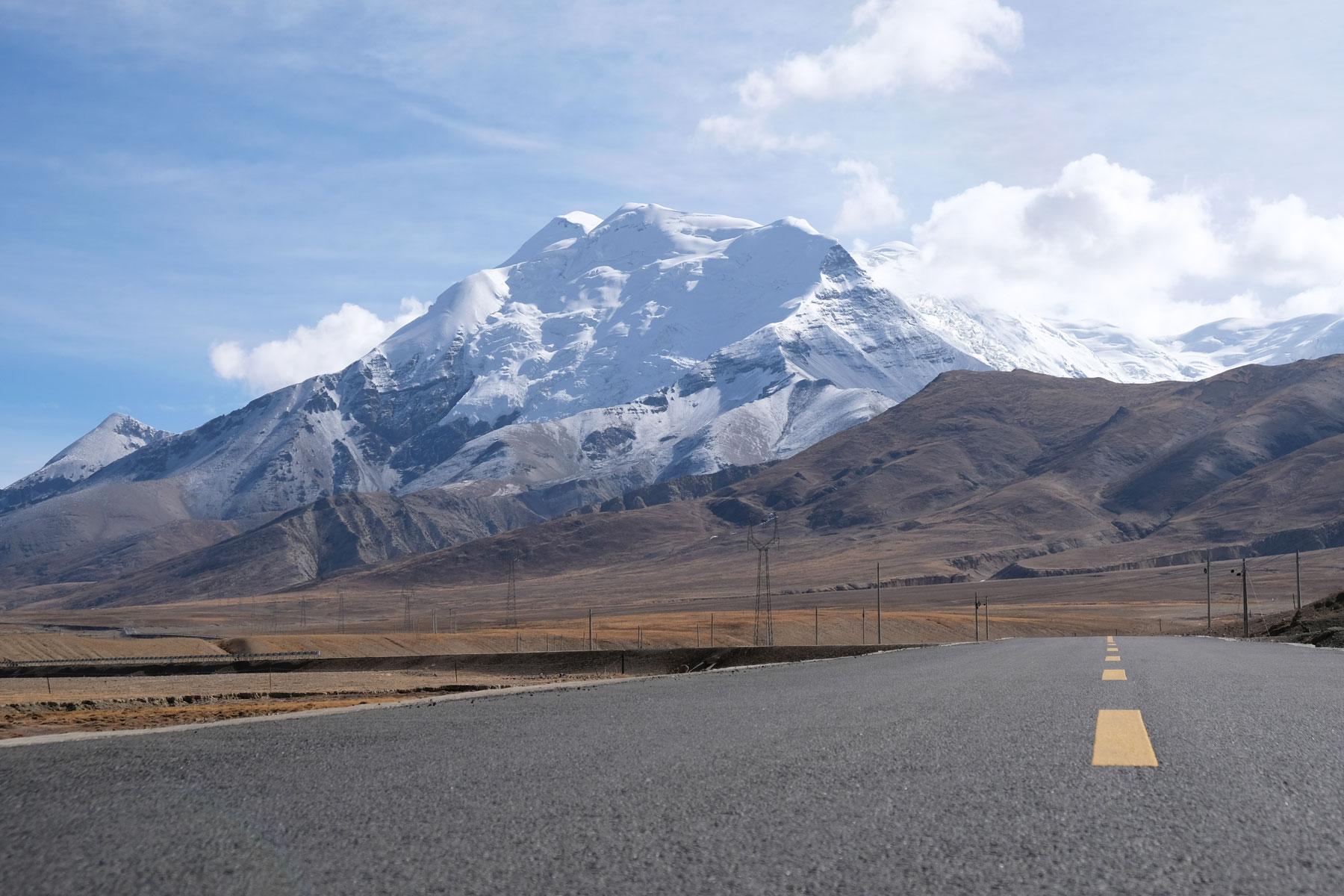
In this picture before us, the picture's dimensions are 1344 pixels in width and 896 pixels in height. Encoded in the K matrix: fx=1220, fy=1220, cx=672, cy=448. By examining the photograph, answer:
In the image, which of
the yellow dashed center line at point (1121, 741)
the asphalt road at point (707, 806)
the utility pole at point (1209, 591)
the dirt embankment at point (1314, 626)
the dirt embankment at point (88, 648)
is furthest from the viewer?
the dirt embankment at point (88, 648)

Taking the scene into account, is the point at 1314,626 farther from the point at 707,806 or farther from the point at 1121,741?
the point at 707,806

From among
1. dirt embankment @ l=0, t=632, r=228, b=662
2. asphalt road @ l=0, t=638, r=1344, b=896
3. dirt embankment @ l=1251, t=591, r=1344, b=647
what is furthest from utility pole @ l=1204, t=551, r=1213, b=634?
asphalt road @ l=0, t=638, r=1344, b=896

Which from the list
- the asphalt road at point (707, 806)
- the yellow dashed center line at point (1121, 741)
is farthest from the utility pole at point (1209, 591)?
the asphalt road at point (707, 806)

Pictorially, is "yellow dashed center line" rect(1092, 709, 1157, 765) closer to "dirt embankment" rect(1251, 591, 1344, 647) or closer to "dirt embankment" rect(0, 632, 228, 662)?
"dirt embankment" rect(1251, 591, 1344, 647)

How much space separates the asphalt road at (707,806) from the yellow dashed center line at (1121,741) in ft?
0.37

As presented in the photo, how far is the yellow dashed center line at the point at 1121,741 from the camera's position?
21.7 ft

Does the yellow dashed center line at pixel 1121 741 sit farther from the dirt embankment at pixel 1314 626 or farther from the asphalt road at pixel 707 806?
the dirt embankment at pixel 1314 626

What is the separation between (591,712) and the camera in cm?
1153

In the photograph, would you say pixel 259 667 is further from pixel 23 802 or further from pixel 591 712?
pixel 23 802

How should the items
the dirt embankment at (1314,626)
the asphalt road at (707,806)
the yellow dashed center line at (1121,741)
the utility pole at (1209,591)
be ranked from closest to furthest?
1. the asphalt road at (707,806)
2. the yellow dashed center line at (1121,741)
3. the dirt embankment at (1314,626)
4. the utility pole at (1209,591)

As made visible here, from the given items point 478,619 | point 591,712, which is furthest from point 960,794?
point 478,619

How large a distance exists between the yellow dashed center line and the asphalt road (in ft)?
0.37

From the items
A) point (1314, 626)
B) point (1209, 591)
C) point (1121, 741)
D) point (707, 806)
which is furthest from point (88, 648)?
point (707, 806)

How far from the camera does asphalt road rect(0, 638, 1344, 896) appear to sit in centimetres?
455
